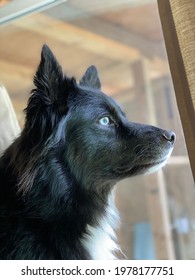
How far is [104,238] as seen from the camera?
85 centimetres

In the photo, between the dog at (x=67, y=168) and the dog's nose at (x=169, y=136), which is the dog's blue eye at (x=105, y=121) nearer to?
the dog at (x=67, y=168)

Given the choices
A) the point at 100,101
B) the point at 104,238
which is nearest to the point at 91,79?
the point at 100,101

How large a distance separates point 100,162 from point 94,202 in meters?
0.09

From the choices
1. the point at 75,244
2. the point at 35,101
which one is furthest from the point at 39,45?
the point at 75,244

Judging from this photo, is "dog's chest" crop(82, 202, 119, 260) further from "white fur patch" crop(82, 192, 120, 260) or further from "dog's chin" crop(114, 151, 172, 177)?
"dog's chin" crop(114, 151, 172, 177)

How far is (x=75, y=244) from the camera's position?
793 millimetres

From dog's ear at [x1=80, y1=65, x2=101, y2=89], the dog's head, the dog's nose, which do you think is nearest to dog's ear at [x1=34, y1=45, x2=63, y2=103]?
the dog's head

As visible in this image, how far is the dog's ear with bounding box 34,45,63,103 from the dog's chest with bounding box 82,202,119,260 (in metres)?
0.28

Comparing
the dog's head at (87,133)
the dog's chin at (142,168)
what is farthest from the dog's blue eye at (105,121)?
the dog's chin at (142,168)

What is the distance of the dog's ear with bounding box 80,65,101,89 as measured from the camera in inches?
36.0

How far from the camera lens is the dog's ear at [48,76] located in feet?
2.62

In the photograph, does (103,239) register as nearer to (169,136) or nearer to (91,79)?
(169,136)

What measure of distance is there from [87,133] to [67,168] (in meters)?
0.08

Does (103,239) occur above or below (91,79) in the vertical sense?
below
